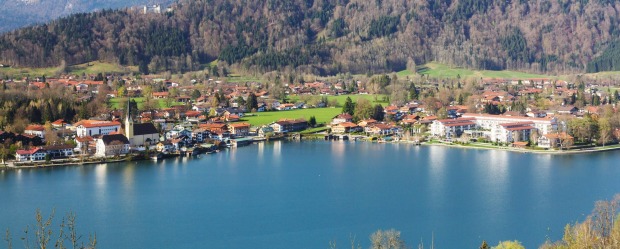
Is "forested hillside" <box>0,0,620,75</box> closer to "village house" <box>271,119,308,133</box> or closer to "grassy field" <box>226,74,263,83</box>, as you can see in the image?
"grassy field" <box>226,74,263,83</box>

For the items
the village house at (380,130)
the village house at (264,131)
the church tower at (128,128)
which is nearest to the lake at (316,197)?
the church tower at (128,128)

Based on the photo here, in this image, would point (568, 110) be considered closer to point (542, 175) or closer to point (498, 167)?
point (498, 167)

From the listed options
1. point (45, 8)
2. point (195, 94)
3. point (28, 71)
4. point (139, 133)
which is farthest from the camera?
point (45, 8)

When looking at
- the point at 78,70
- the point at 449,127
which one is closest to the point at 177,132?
the point at 449,127

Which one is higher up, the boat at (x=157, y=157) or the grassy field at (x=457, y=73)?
the grassy field at (x=457, y=73)

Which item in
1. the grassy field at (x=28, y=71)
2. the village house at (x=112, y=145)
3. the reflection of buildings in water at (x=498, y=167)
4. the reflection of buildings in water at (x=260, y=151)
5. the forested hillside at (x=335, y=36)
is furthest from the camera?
the forested hillside at (x=335, y=36)

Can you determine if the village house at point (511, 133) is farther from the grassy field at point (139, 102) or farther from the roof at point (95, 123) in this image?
the grassy field at point (139, 102)
